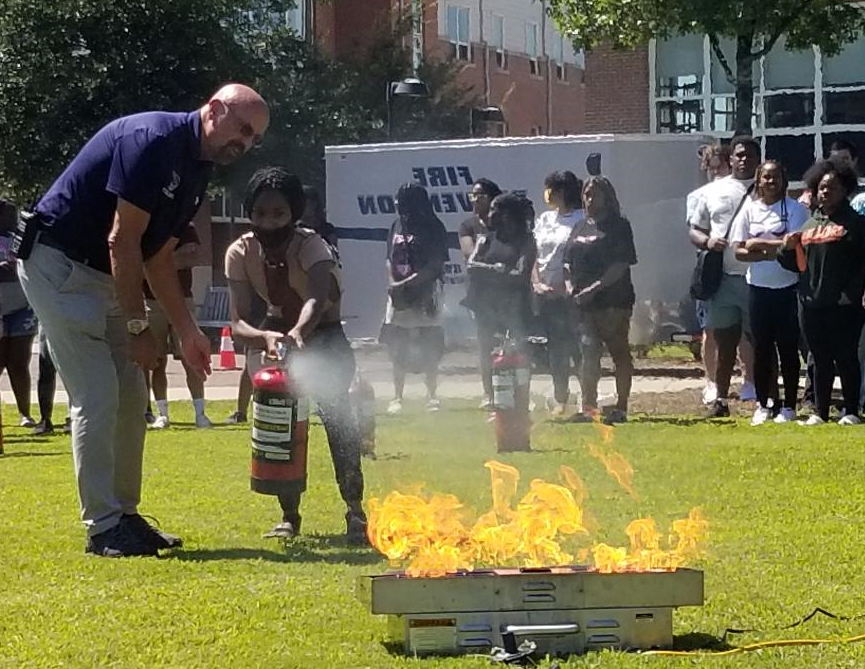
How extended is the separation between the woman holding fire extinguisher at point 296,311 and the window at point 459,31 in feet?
139

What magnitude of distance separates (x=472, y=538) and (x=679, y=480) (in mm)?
4110

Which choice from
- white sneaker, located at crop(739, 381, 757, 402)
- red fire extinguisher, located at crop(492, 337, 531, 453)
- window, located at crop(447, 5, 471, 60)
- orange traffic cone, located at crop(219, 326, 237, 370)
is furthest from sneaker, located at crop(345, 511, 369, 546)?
window, located at crop(447, 5, 471, 60)

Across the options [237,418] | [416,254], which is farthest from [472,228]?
[237,418]

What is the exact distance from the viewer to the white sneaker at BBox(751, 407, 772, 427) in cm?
1309

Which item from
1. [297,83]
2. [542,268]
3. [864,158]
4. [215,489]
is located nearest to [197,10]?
[297,83]

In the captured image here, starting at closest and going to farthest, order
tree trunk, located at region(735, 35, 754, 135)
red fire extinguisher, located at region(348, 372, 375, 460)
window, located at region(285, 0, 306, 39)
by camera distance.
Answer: red fire extinguisher, located at region(348, 372, 375, 460), tree trunk, located at region(735, 35, 754, 135), window, located at region(285, 0, 306, 39)

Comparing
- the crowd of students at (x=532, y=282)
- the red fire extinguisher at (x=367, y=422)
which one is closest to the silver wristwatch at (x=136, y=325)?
the red fire extinguisher at (x=367, y=422)

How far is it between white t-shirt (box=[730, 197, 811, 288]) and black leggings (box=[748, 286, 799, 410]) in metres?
0.08

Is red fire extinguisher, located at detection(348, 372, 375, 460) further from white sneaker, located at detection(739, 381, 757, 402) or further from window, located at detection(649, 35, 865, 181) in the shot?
window, located at detection(649, 35, 865, 181)

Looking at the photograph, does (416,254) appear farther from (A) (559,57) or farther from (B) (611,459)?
(A) (559,57)

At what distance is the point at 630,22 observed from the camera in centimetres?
2252

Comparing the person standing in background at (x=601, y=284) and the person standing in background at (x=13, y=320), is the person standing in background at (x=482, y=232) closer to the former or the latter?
the person standing in background at (x=601, y=284)

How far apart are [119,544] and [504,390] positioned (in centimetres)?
454

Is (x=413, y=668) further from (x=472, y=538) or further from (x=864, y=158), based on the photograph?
(x=864, y=158)
